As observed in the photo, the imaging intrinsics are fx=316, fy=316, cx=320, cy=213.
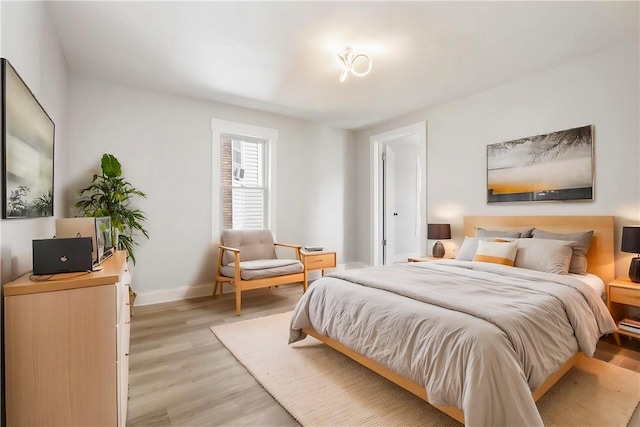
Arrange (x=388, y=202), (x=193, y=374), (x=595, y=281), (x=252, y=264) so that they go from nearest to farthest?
(x=193, y=374) → (x=595, y=281) → (x=252, y=264) → (x=388, y=202)

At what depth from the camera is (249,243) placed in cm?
412

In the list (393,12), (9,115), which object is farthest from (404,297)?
(9,115)

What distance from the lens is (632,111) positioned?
2695 mm

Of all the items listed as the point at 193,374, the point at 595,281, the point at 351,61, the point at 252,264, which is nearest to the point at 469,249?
the point at 595,281

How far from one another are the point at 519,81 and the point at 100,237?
13.6 feet

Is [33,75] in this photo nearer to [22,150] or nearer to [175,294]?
[22,150]

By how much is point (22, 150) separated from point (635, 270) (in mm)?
4139

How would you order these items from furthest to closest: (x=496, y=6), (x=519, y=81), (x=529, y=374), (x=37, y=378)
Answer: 1. (x=519, y=81)
2. (x=496, y=6)
3. (x=529, y=374)
4. (x=37, y=378)

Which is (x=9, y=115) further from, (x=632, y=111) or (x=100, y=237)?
(x=632, y=111)

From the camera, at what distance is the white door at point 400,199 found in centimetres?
542

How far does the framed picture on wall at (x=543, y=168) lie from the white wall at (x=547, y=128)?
7cm

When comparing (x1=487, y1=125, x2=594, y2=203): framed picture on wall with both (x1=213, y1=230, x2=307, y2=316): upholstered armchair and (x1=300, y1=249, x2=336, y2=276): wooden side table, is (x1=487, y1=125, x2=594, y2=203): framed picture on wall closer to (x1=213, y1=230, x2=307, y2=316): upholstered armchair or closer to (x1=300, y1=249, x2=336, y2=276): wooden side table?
(x1=300, y1=249, x2=336, y2=276): wooden side table

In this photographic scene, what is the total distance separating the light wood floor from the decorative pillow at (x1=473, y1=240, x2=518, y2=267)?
91 centimetres

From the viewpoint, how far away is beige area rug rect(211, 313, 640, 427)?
167cm
